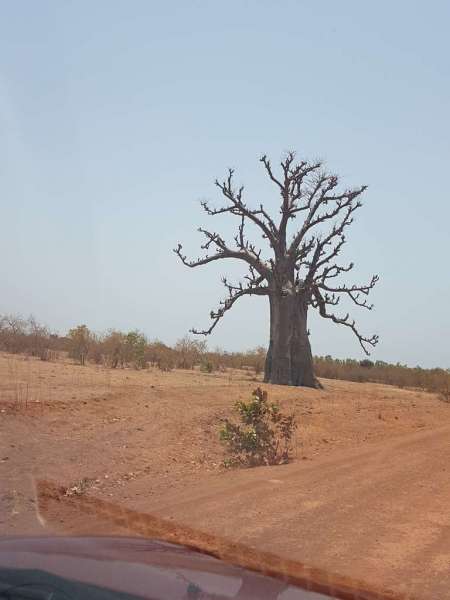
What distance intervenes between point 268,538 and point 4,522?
112 inches

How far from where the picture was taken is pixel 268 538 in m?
7.12

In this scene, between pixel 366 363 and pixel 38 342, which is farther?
pixel 366 363

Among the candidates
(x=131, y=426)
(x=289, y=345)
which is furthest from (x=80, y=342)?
(x=131, y=426)

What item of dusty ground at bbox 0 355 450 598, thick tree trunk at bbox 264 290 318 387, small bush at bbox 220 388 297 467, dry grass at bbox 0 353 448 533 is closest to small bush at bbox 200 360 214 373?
thick tree trunk at bbox 264 290 318 387

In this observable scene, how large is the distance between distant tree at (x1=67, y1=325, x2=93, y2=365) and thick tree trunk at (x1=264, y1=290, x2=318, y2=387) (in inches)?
252

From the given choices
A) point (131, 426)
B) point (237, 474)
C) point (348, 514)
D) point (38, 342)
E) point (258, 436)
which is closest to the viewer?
point (348, 514)

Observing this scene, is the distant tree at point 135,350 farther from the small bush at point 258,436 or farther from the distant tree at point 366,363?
the distant tree at point 366,363

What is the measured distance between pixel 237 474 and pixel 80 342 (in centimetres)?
1717

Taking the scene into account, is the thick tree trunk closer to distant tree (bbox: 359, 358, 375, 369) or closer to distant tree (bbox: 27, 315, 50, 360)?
distant tree (bbox: 27, 315, 50, 360)

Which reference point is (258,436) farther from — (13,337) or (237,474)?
(13,337)

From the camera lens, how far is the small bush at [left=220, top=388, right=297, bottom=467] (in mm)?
11461

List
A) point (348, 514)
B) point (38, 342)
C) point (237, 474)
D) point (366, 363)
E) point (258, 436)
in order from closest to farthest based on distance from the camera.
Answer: point (348, 514) → point (237, 474) → point (258, 436) → point (38, 342) → point (366, 363)

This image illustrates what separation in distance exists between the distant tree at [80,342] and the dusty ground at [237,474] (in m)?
8.43

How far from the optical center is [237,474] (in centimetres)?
1027
